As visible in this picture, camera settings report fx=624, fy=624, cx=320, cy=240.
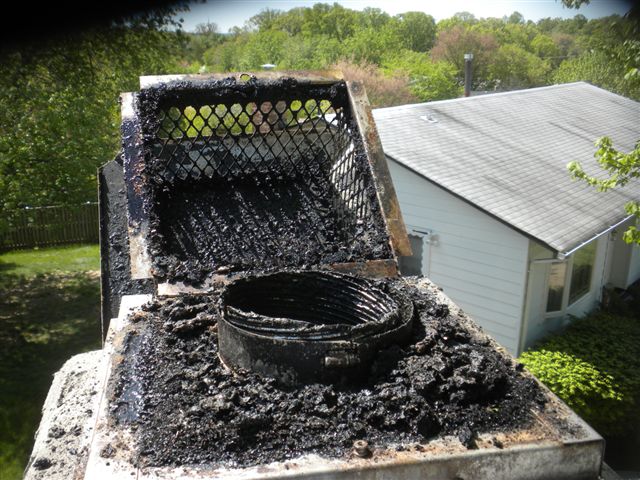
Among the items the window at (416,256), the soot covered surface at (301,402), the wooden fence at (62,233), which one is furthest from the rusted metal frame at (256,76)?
the wooden fence at (62,233)

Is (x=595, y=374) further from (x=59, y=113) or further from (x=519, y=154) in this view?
(x=59, y=113)

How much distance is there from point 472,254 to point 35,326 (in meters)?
7.32

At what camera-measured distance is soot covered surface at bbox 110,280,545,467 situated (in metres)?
1.84

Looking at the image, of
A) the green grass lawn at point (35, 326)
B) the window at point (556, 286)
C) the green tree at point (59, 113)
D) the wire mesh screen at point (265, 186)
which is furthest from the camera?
the green tree at point (59, 113)

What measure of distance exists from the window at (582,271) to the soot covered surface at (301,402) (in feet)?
27.0

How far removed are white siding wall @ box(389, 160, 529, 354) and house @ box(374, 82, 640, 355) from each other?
15 millimetres

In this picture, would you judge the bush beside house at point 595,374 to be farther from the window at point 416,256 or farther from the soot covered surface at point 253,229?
the soot covered surface at point 253,229

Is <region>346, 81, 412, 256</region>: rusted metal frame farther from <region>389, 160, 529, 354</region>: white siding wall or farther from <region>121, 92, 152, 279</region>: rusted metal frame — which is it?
<region>389, 160, 529, 354</region>: white siding wall

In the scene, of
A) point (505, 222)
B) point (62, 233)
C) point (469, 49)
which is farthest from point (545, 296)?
point (469, 49)

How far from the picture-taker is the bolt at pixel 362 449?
1.77m

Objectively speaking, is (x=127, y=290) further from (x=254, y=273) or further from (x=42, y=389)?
(x=42, y=389)

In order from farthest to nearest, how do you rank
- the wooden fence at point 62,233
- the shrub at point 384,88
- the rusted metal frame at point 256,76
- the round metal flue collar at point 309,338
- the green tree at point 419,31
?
the green tree at point 419,31, the shrub at point 384,88, the wooden fence at point 62,233, the rusted metal frame at point 256,76, the round metal flue collar at point 309,338

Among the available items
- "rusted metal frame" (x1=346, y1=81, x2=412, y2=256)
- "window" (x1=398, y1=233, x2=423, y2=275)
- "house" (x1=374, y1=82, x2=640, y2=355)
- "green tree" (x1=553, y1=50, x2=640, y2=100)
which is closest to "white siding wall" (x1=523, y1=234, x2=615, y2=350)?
"house" (x1=374, y1=82, x2=640, y2=355)

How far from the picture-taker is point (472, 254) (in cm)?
901
